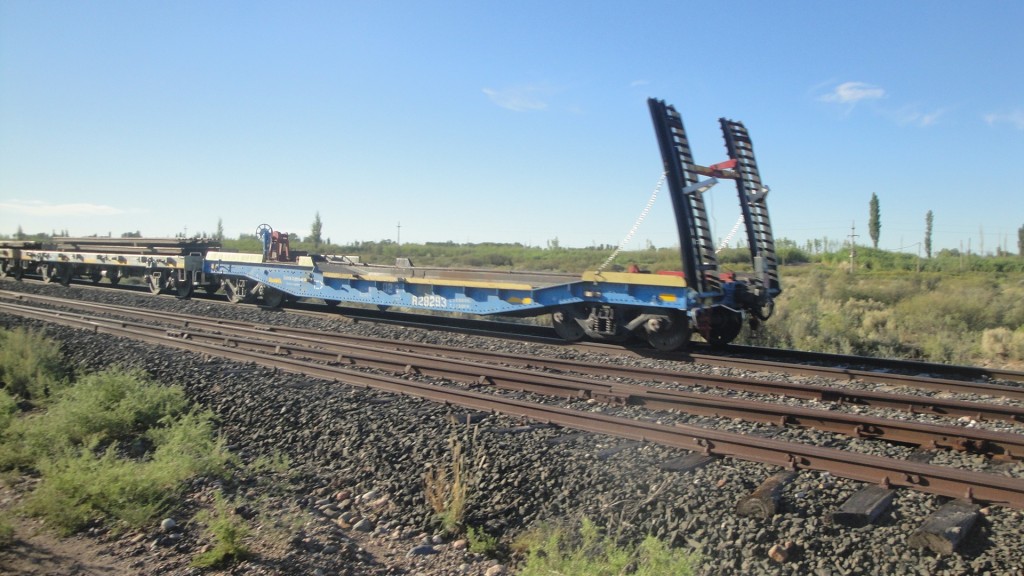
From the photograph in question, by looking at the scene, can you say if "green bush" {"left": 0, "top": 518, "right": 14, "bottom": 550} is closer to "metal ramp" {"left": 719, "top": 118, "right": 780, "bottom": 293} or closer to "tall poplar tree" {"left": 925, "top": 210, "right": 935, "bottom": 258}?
"metal ramp" {"left": 719, "top": 118, "right": 780, "bottom": 293}

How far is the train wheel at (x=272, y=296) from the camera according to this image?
19875mm

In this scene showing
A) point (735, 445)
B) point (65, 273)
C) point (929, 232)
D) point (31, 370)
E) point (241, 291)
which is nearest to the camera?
point (735, 445)

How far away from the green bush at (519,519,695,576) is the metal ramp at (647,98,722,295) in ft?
25.4

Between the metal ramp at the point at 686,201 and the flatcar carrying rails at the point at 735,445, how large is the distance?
5.12 meters

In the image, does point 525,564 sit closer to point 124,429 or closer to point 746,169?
point 124,429

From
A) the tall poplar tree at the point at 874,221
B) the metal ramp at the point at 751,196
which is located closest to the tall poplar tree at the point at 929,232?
the tall poplar tree at the point at 874,221

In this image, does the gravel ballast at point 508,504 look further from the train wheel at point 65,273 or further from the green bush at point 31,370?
the train wheel at point 65,273

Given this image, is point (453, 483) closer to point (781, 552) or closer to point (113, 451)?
point (781, 552)

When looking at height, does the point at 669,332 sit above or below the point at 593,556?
above

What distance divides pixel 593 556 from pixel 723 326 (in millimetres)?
9271

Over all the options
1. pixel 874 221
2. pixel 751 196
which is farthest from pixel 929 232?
pixel 751 196

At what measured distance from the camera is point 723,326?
42.5 ft

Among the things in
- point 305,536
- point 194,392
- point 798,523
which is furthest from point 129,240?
point 798,523

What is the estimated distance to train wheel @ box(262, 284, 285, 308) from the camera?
19875 millimetres
